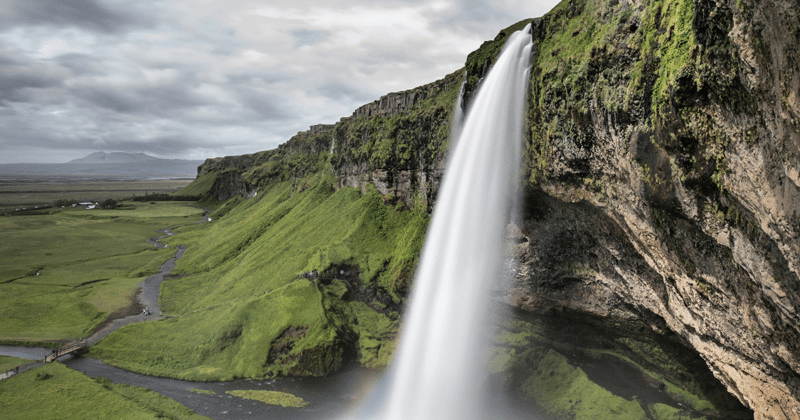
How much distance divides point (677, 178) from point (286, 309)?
41023 mm

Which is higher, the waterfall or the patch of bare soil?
the waterfall

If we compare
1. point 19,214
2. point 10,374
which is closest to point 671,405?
point 10,374

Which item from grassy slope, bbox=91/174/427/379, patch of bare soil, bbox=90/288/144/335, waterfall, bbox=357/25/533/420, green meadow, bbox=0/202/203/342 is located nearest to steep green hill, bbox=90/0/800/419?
grassy slope, bbox=91/174/427/379

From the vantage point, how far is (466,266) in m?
36.1

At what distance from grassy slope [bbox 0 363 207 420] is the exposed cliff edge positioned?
35.4 m

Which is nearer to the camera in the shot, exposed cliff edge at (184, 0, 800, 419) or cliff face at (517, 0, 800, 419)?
cliff face at (517, 0, 800, 419)

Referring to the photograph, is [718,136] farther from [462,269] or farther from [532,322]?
[532,322]

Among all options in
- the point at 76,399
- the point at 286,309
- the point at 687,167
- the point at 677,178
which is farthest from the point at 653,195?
the point at 76,399

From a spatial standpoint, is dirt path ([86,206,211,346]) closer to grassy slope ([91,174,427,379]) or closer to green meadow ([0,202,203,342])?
green meadow ([0,202,203,342])

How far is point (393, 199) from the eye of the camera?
59.8 m

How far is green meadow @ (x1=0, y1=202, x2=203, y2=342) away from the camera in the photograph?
5600 centimetres

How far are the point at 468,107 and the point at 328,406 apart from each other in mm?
31930

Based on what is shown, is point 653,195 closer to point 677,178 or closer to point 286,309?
point 677,178

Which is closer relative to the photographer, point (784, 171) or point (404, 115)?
point (784, 171)
